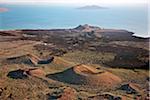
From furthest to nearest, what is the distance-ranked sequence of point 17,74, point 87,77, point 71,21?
point 71,21 < point 17,74 < point 87,77

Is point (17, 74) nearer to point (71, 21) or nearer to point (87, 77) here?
point (87, 77)

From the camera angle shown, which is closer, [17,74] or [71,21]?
[17,74]

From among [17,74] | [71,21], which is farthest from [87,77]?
[71,21]

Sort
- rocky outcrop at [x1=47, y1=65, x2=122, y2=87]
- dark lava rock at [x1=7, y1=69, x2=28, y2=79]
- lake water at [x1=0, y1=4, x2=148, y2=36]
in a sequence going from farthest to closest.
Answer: lake water at [x1=0, y1=4, x2=148, y2=36] < dark lava rock at [x1=7, y1=69, x2=28, y2=79] < rocky outcrop at [x1=47, y1=65, x2=122, y2=87]

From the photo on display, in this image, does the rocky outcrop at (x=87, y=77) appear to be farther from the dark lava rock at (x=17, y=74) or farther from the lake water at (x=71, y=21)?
the lake water at (x=71, y=21)

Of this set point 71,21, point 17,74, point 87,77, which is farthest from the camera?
point 71,21

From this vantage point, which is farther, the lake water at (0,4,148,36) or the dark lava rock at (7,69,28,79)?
the lake water at (0,4,148,36)

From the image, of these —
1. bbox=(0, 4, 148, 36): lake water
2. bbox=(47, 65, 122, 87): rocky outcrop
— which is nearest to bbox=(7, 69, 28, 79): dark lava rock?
bbox=(47, 65, 122, 87): rocky outcrop

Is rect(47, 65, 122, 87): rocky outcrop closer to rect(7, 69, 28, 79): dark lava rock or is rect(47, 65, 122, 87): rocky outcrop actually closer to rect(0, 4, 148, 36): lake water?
rect(7, 69, 28, 79): dark lava rock

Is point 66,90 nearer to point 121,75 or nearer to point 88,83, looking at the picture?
point 88,83

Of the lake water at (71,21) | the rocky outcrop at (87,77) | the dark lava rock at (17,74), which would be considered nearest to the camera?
the rocky outcrop at (87,77)

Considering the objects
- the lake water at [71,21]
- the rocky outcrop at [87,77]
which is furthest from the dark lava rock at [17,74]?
the lake water at [71,21]
